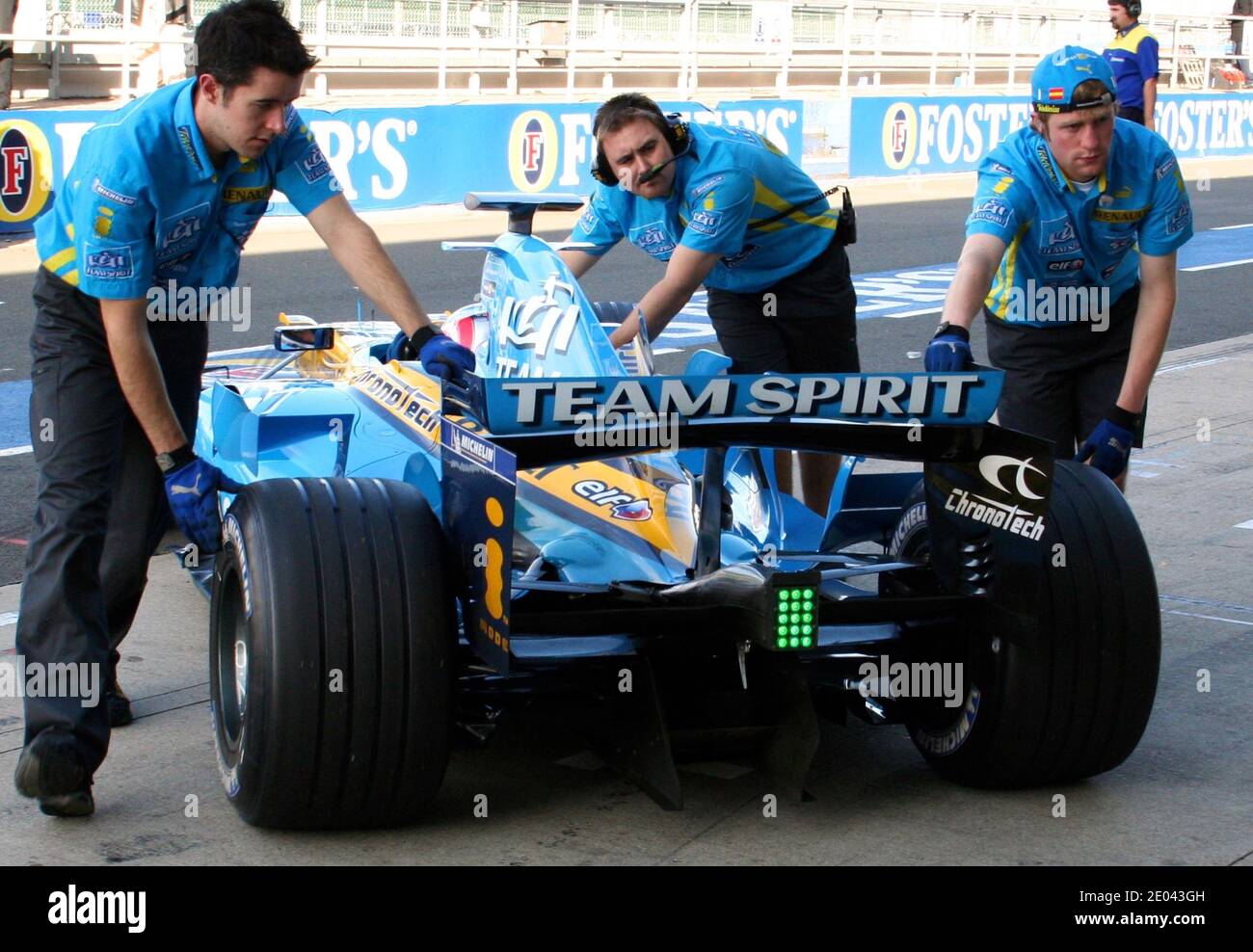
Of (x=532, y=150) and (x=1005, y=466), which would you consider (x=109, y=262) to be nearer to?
(x=1005, y=466)

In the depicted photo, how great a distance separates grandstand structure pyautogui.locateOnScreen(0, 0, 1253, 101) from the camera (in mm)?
23812

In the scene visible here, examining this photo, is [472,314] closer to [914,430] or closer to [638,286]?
[914,430]

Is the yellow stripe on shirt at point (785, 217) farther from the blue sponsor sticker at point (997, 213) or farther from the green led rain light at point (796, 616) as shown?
the green led rain light at point (796, 616)

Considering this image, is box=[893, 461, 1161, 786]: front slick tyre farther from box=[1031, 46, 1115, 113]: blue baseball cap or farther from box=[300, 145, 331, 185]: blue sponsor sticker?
box=[300, 145, 331, 185]: blue sponsor sticker

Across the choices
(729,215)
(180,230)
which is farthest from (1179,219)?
(180,230)

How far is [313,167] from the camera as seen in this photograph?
452 cm

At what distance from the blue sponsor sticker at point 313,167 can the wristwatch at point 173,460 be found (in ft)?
2.69

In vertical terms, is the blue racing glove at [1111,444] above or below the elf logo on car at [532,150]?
below

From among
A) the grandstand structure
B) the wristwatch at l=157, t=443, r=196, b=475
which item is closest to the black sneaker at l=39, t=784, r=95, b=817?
the wristwatch at l=157, t=443, r=196, b=475

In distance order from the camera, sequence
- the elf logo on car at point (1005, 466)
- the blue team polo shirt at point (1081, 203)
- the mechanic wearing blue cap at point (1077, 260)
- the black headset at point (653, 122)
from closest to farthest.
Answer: the elf logo on car at point (1005, 466)
the mechanic wearing blue cap at point (1077, 260)
the blue team polo shirt at point (1081, 203)
the black headset at point (653, 122)

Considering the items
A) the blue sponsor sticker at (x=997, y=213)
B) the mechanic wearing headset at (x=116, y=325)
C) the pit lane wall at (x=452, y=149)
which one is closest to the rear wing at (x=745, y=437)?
the mechanic wearing headset at (x=116, y=325)

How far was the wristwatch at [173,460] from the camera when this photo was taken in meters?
4.14
